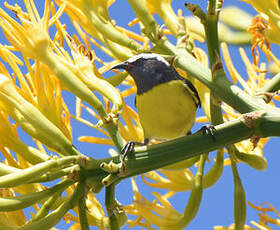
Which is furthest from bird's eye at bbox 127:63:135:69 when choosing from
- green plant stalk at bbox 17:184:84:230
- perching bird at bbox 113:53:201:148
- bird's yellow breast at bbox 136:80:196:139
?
green plant stalk at bbox 17:184:84:230

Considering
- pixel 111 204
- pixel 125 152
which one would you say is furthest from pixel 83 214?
pixel 125 152

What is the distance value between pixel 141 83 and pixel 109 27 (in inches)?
13.8

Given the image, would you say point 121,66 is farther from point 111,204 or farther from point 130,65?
point 111,204

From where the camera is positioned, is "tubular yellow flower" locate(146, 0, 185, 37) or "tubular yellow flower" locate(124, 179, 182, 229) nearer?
"tubular yellow flower" locate(146, 0, 185, 37)

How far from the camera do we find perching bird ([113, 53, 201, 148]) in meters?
1.79

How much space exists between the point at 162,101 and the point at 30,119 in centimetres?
53

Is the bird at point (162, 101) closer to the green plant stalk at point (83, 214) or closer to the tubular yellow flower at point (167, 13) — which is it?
the tubular yellow flower at point (167, 13)

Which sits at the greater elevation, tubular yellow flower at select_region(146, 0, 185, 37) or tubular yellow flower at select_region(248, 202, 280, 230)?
tubular yellow flower at select_region(146, 0, 185, 37)

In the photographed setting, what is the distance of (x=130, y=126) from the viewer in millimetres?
1932

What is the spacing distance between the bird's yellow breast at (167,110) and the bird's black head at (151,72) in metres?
0.04

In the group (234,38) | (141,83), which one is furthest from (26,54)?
(234,38)

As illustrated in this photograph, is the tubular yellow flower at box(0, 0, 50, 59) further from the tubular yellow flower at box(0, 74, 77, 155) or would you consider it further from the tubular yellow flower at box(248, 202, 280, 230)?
the tubular yellow flower at box(248, 202, 280, 230)

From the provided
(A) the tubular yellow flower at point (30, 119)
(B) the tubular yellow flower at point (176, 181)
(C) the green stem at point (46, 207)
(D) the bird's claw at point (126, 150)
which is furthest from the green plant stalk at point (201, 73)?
(B) the tubular yellow flower at point (176, 181)

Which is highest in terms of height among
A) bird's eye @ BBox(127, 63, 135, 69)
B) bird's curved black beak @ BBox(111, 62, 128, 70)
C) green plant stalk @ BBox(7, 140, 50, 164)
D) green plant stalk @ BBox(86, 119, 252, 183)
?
bird's eye @ BBox(127, 63, 135, 69)
